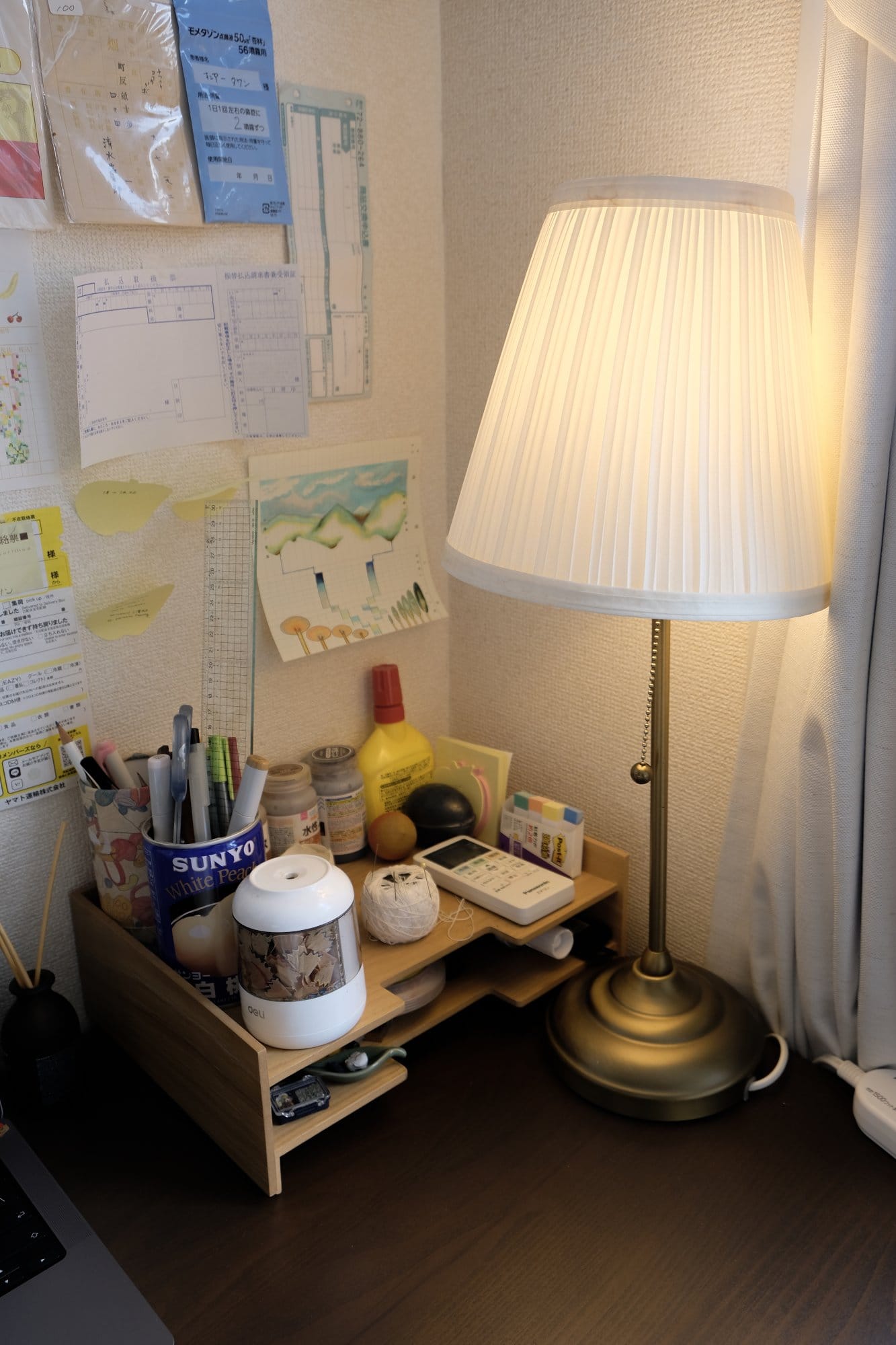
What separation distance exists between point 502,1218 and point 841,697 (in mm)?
480

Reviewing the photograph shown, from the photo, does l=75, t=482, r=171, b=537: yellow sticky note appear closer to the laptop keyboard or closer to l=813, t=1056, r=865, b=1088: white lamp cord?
the laptop keyboard

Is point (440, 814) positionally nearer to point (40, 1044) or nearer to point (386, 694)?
point (386, 694)

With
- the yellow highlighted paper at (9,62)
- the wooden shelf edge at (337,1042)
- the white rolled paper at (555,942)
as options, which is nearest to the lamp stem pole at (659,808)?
the white rolled paper at (555,942)

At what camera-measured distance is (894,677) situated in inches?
32.9

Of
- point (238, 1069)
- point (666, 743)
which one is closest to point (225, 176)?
point (666, 743)

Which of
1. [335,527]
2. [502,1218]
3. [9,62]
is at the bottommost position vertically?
[502,1218]

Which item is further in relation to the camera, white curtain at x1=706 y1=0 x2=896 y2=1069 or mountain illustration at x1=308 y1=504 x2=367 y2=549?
mountain illustration at x1=308 y1=504 x2=367 y2=549

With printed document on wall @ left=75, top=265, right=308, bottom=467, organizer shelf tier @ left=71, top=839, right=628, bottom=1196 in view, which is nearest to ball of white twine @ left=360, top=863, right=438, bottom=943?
organizer shelf tier @ left=71, top=839, right=628, bottom=1196

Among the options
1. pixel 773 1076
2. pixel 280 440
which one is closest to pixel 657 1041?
pixel 773 1076

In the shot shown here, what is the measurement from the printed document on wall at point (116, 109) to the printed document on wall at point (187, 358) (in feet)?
0.20

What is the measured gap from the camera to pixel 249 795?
2.88 feet

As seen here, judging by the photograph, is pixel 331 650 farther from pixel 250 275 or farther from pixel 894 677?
pixel 894 677

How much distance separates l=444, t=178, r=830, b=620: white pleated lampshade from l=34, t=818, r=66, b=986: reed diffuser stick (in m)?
0.51

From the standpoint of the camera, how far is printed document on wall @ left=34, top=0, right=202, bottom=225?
845 millimetres
